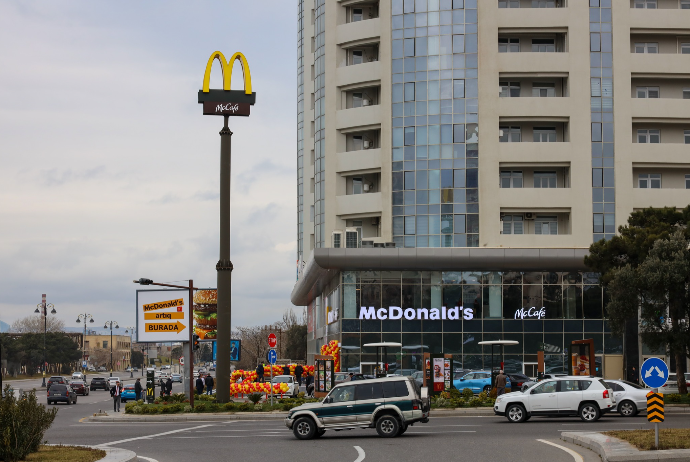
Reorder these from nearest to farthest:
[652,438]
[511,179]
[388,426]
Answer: [652,438]
[388,426]
[511,179]

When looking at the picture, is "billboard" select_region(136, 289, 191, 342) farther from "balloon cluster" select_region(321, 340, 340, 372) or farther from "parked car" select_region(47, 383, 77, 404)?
"parked car" select_region(47, 383, 77, 404)

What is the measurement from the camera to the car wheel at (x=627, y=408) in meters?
30.4

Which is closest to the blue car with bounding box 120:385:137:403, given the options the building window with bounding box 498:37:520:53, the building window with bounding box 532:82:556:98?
the building window with bounding box 532:82:556:98

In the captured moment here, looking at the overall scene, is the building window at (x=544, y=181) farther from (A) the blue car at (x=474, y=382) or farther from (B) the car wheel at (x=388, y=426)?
(B) the car wheel at (x=388, y=426)

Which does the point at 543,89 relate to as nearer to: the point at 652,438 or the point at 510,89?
the point at 510,89

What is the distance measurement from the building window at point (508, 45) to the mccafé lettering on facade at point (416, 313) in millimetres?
18447

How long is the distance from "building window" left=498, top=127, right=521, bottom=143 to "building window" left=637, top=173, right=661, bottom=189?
8.85 meters

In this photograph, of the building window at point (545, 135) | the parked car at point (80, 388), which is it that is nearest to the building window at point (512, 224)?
the building window at point (545, 135)

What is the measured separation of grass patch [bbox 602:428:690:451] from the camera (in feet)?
58.3

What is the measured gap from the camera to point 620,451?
17406 millimetres

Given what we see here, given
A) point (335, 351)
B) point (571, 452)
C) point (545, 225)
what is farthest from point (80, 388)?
point (571, 452)

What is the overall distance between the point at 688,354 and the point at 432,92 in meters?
26.3

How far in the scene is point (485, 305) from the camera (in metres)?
57.4

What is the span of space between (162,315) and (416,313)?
19.7m
